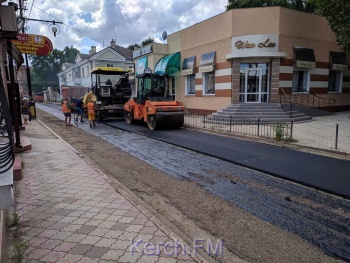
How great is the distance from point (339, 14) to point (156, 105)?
10754 millimetres

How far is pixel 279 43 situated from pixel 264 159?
11905mm

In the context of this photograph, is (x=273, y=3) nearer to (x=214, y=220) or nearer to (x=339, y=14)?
(x=339, y=14)

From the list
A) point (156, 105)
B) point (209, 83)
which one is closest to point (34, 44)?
point (156, 105)

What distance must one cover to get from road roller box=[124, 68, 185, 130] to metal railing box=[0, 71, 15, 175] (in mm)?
10862

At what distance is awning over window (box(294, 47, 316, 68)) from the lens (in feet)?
59.1

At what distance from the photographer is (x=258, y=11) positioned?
17062 mm

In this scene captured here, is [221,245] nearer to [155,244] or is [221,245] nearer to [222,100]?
[155,244]

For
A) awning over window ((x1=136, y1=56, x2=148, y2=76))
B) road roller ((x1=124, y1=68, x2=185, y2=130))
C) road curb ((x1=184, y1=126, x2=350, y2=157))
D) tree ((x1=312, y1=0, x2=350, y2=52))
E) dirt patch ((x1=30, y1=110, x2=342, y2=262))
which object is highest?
tree ((x1=312, y1=0, x2=350, y2=52))

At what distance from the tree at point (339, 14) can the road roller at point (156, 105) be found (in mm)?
8596

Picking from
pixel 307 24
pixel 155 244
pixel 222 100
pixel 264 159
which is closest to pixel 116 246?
pixel 155 244

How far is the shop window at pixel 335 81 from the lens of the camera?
70.7 feet

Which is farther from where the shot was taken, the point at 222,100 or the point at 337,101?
the point at 337,101

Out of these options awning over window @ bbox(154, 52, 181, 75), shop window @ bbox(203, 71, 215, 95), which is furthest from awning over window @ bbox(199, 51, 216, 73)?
awning over window @ bbox(154, 52, 181, 75)

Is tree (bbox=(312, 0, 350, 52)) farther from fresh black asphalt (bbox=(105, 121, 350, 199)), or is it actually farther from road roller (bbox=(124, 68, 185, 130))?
road roller (bbox=(124, 68, 185, 130))
